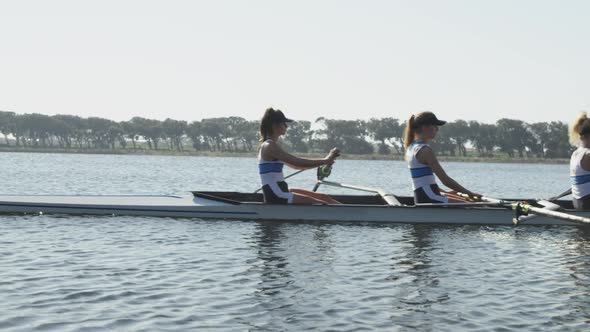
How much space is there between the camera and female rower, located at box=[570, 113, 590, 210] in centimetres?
1499

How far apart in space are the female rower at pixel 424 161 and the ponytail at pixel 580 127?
7.86ft

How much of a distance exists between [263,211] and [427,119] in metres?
4.30

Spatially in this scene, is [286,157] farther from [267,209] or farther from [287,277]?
[287,277]

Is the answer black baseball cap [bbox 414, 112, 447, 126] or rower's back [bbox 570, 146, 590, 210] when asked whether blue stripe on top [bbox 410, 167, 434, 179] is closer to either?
black baseball cap [bbox 414, 112, 447, 126]

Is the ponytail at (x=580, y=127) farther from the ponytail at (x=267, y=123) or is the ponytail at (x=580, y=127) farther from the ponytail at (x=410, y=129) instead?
the ponytail at (x=267, y=123)

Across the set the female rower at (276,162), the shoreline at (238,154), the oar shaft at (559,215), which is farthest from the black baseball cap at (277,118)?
the shoreline at (238,154)

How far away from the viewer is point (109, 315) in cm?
814

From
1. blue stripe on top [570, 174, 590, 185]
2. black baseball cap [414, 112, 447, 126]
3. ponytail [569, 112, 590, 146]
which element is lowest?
blue stripe on top [570, 174, 590, 185]

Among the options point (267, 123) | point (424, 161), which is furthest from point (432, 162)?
point (267, 123)

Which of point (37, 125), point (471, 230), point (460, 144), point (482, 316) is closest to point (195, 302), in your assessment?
point (482, 316)

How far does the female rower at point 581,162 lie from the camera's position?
15.0 meters

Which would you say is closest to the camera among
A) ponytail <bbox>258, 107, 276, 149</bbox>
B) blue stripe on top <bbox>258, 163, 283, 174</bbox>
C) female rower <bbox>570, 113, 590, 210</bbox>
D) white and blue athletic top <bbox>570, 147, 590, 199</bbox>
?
female rower <bbox>570, 113, 590, 210</bbox>

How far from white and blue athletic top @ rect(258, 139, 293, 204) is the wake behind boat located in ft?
0.94

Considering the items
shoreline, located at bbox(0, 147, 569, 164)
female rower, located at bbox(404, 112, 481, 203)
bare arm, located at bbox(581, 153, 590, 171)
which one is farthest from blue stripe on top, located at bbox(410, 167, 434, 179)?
shoreline, located at bbox(0, 147, 569, 164)
